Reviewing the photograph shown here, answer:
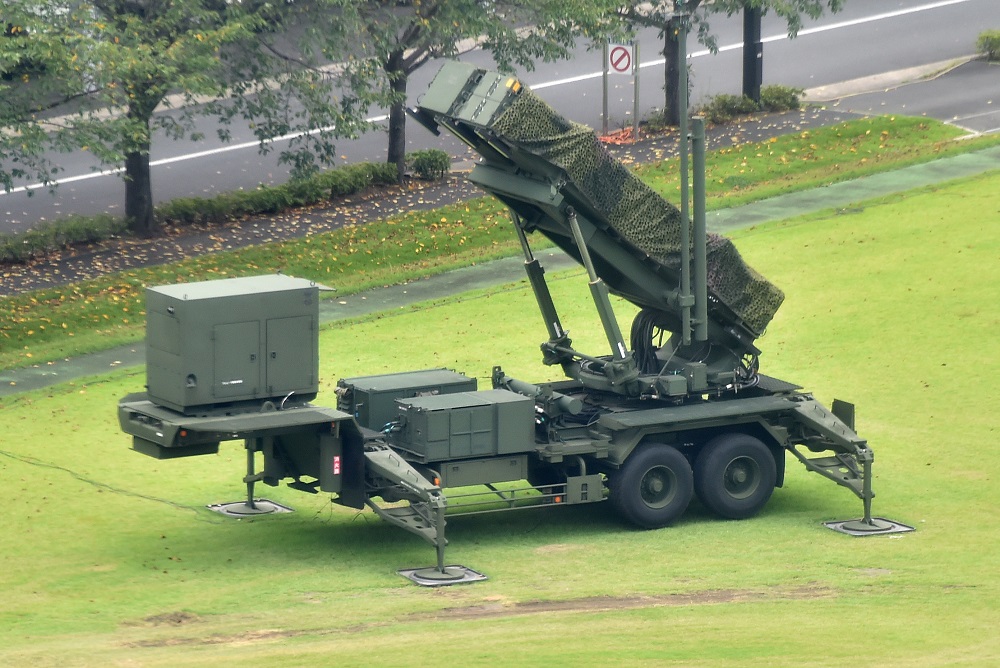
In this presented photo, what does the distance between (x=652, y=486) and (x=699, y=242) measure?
2.83 metres

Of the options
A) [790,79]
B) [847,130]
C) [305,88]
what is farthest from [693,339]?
[790,79]

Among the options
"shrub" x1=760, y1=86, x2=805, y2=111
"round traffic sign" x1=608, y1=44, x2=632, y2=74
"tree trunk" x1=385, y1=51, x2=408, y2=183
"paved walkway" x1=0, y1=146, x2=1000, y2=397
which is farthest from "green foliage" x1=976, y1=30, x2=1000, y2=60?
"tree trunk" x1=385, y1=51, x2=408, y2=183

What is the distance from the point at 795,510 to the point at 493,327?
842 cm

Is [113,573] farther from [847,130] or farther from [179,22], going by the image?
[847,130]

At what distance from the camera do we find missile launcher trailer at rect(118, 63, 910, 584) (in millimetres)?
16984

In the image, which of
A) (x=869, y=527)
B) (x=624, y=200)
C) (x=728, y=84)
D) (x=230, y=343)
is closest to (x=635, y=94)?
(x=728, y=84)

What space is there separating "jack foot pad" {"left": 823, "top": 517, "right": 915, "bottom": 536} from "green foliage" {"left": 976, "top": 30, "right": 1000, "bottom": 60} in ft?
90.1

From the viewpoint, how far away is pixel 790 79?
42.8 m

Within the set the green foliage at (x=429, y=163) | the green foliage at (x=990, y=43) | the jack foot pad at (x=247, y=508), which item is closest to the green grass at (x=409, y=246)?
the green foliage at (x=429, y=163)

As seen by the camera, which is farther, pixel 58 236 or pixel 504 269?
pixel 58 236

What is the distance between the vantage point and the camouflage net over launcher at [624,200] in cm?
1770

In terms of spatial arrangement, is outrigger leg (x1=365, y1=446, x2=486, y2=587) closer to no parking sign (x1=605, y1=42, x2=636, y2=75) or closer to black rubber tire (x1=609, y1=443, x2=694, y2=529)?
black rubber tire (x1=609, y1=443, x2=694, y2=529)

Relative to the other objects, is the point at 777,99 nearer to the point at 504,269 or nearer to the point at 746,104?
the point at 746,104

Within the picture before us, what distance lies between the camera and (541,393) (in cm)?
1892
